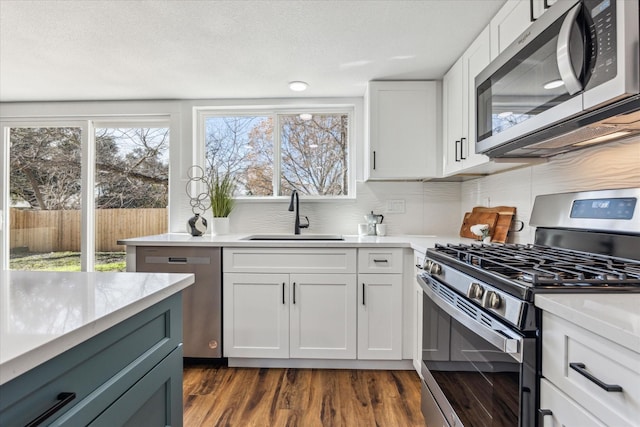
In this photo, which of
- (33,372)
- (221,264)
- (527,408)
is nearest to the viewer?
(33,372)

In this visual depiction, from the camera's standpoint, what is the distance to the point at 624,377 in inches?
24.4

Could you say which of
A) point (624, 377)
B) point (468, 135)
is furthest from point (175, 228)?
point (624, 377)

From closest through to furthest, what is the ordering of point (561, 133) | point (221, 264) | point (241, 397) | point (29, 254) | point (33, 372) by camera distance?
point (33, 372), point (561, 133), point (241, 397), point (221, 264), point (29, 254)

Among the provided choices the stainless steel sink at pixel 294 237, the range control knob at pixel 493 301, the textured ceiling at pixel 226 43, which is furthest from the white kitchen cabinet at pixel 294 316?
the textured ceiling at pixel 226 43

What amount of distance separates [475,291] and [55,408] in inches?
43.8

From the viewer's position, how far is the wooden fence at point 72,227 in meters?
3.10

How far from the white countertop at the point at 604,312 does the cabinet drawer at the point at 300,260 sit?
1472 millimetres

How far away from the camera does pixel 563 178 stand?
5.24ft

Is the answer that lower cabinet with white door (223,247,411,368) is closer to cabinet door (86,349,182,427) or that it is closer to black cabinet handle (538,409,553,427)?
cabinet door (86,349,182,427)

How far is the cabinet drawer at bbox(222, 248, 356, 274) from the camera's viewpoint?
226cm

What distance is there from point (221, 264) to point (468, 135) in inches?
70.6

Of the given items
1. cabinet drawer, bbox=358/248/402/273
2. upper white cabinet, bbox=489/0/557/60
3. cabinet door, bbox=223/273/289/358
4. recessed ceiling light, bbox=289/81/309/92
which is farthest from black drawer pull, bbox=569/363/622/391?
recessed ceiling light, bbox=289/81/309/92

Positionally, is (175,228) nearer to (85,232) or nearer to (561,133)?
(85,232)

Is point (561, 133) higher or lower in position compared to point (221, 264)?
higher
